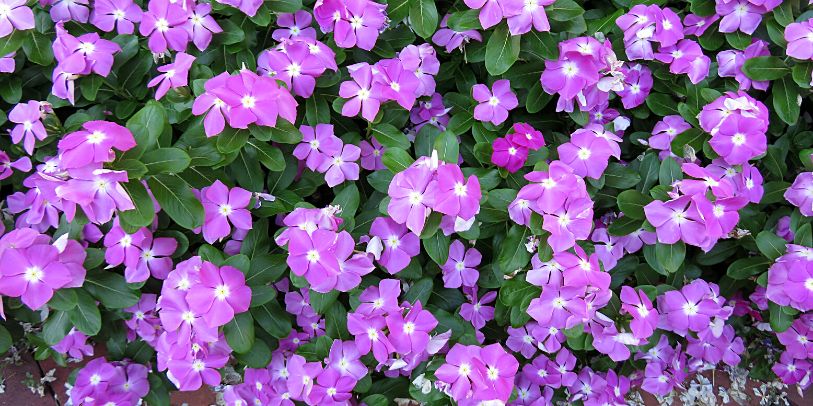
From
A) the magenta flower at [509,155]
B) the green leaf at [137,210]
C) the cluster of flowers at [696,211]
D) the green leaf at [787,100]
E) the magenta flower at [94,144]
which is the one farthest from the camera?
the green leaf at [787,100]

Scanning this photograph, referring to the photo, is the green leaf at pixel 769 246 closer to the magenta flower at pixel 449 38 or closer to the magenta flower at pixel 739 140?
the magenta flower at pixel 739 140

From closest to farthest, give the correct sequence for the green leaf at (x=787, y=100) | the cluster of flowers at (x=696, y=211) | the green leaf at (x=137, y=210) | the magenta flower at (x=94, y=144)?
the magenta flower at (x=94, y=144) < the green leaf at (x=137, y=210) < the cluster of flowers at (x=696, y=211) < the green leaf at (x=787, y=100)

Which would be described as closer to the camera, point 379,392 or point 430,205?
point 430,205

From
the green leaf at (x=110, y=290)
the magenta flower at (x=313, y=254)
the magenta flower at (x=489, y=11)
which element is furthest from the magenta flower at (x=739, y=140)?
the green leaf at (x=110, y=290)

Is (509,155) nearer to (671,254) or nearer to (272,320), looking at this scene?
(671,254)

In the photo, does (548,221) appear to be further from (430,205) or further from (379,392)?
(379,392)

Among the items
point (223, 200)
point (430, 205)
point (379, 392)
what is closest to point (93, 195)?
point (223, 200)
